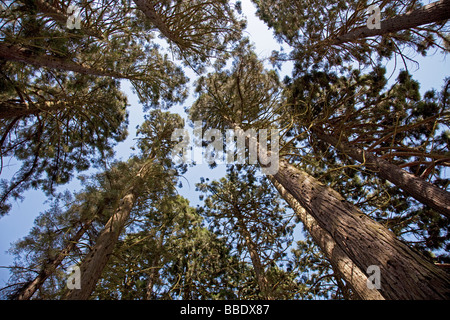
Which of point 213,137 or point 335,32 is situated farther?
point 213,137

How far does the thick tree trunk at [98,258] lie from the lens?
103 inches

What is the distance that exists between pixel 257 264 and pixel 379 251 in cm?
442

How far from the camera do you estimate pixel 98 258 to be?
3.05 m

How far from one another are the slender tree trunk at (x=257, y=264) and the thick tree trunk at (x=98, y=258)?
123 inches

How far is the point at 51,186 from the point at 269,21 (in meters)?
8.40

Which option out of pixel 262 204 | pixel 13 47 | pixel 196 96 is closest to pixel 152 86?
pixel 196 96

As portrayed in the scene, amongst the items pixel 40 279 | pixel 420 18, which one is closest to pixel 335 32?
pixel 420 18

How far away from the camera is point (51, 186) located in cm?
622

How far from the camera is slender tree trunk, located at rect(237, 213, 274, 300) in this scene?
4374mm

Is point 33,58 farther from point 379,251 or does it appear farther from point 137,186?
point 379,251

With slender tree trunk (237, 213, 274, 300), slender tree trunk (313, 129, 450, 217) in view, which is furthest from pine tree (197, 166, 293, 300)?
Result: slender tree trunk (313, 129, 450, 217)

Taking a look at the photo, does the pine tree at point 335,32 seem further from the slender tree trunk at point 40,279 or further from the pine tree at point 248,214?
the slender tree trunk at point 40,279

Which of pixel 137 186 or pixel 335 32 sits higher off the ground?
pixel 335 32

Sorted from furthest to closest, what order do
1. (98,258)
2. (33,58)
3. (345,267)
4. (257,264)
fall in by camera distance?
(257,264)
(33,58)
(98,258)
(345,267)
